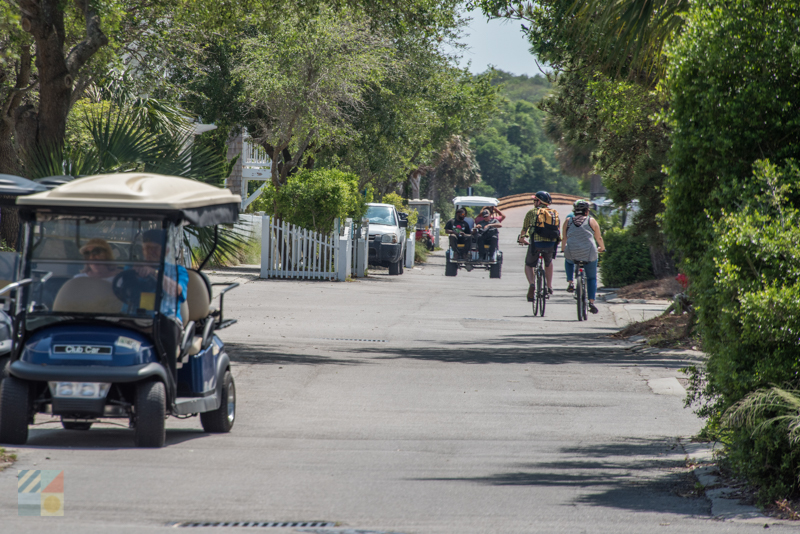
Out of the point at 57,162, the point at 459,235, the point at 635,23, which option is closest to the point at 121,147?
the point at 57,162

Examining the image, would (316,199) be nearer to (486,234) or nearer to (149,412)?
(486,234)

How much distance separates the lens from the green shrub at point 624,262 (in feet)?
82.3

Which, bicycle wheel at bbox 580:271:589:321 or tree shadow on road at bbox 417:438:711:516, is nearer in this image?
tree shadow on road at bbox 417:438:711:516

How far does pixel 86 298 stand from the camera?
6621 mm

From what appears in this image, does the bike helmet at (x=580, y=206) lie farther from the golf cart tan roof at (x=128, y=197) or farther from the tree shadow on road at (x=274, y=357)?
the golf cart tan roof at (x=128, y=197)

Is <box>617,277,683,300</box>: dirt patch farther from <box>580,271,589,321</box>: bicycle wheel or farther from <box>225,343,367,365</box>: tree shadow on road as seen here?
<box>225,343,367,365</box>: tree shadow on road

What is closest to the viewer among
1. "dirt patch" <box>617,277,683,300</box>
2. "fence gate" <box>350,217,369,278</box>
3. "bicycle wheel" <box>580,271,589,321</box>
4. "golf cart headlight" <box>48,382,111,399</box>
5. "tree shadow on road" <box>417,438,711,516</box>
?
"tree shadow on road" <box>417,438,711,516</box>

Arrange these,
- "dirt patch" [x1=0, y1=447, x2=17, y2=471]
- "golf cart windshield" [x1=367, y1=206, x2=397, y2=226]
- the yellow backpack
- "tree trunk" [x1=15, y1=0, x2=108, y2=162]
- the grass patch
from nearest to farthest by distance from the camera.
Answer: "dirt patch" [x1=0, y1=447, x2=17, y2=471] → "tree trunk" [x1=15, y1=0, x2=108, y2=162] → the yellow backpack → the grass patch → "golf cart windshield" [x1=367, y1=206, x2=397, y2=226]

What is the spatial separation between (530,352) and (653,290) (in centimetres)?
1050

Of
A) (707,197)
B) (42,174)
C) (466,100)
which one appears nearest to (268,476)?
(707,197)

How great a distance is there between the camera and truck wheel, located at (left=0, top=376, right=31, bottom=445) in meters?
6.41

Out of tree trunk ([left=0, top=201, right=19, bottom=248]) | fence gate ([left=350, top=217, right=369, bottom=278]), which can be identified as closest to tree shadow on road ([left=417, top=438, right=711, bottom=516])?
tree trunk ([left=0, top=201, right=19, bottom=248])

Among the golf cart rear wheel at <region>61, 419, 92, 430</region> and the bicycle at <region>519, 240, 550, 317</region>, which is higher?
the bicycle at <region>519, 240, 550, 317</region>
